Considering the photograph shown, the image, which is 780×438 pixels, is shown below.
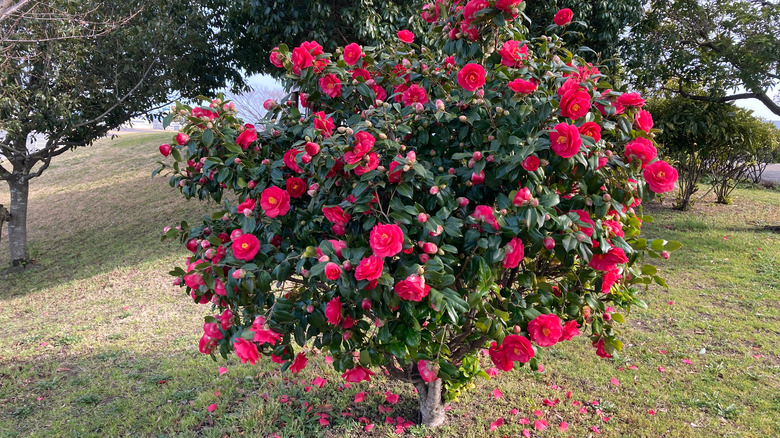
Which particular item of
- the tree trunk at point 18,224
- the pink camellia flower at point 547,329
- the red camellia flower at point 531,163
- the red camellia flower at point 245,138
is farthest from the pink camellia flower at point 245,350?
the tree trunk at point 18,224

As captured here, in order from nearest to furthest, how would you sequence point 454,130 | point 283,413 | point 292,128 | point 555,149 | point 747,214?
point 555,149, point 454,130, point 292,128, point 283,413, point 747,214

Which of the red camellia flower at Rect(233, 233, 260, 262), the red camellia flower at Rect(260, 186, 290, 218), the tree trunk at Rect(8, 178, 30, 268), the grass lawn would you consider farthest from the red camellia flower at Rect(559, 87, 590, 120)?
the tree trunk at Rect(8, 178, 30, 268)

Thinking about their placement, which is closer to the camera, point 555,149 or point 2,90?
point 555,149

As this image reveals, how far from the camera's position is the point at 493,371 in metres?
3.16

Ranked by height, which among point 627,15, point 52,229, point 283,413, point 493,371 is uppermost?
point 627,15

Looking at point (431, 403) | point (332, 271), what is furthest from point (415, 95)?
point (431, 403)

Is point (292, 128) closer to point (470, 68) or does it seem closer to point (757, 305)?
point (470, 68)

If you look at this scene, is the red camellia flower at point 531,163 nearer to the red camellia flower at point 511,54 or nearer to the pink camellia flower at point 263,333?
the red camellia flower at point 511,54

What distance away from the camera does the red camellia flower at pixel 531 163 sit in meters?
1.54

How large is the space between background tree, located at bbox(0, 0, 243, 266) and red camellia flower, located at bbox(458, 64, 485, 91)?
591 centimetres

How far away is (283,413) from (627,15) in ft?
24.0

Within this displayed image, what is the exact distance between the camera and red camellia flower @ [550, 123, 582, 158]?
1.45 m

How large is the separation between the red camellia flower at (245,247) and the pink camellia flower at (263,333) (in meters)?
0.23

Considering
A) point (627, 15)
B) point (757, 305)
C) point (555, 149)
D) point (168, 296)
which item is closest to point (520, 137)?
point (555, 149)
